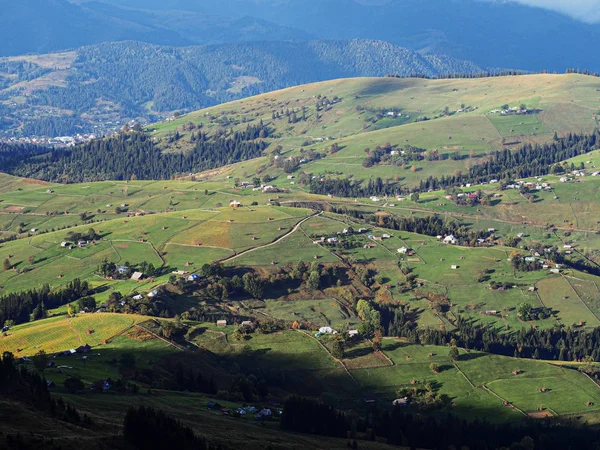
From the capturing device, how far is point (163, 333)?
14688cm

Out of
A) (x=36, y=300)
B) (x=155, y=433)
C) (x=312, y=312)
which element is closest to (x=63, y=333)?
(x=36, y=300)

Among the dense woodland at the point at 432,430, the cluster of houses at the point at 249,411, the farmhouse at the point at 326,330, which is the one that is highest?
the cluster of houses at the point at 249,411

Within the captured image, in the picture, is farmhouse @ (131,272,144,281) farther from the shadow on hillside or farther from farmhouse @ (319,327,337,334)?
the shadow on hillside

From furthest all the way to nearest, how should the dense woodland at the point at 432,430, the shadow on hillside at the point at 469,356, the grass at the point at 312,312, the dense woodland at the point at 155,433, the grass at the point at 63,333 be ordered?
the grass at the point at 312,312 → the shadow on hillside at the point at 469,356 → the grass at the point at 63,333 → the dense woodland at the point at 432,430 → the dense woodland at the point at 155,433

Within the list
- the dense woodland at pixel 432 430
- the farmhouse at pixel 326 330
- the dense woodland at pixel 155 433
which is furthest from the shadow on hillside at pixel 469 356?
the dense woodland at pixel 155 433

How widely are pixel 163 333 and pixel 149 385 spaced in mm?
22293

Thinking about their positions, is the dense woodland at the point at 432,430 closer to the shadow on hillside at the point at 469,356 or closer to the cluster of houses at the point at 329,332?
the shadow on hillside at the point at 469,356

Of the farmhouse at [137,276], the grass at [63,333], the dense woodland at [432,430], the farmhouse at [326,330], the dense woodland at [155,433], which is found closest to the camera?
the dense woodland at [155,433]

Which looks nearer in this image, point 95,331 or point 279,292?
point 95,331

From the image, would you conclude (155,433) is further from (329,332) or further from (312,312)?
(312,312)

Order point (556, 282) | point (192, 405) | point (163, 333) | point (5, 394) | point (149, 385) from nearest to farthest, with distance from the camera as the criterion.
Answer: point (5, 394) < point (192, 405) < point (149, 385) < point (163, 333) < point (556, 282)

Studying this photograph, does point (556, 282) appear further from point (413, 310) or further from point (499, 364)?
point (499, 364)

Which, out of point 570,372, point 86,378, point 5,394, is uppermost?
point 5,394

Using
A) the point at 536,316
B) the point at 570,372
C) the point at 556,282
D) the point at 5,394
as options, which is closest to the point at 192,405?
the point at 5,394
